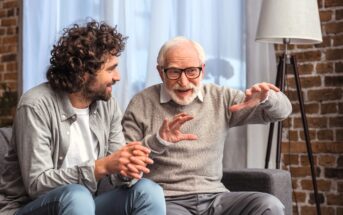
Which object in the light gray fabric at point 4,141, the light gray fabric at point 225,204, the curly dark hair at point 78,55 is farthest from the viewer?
the light gray fabric at point 4,141

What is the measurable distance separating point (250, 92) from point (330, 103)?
124cm

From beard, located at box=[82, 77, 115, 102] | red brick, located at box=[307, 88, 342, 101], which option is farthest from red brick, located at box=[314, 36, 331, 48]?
beard, located at box=[82, 77, 115, 102]

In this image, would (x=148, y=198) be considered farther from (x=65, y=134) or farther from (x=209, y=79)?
(x=209, y=79)

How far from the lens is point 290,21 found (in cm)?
323

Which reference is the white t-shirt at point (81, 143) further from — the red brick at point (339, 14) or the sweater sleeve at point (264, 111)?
the red brick at point (339, 14)

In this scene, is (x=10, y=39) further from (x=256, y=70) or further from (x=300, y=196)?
(x=300, y=196)

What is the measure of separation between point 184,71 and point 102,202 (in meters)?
0.67

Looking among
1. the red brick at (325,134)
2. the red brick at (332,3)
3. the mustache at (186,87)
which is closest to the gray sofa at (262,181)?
the mustache at (186,87)

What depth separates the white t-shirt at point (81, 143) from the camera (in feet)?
7.72

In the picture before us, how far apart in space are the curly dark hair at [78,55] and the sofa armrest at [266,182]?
0.80m

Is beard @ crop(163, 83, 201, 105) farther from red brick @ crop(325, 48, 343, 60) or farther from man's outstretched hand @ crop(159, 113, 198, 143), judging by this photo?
red brick @ crop(325, 48, 343, 60)

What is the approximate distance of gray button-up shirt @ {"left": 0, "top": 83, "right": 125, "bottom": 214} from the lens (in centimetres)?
219

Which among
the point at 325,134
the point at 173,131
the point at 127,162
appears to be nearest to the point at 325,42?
the point at 325,134

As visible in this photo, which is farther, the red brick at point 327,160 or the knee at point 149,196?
the red brick at point 327,160
